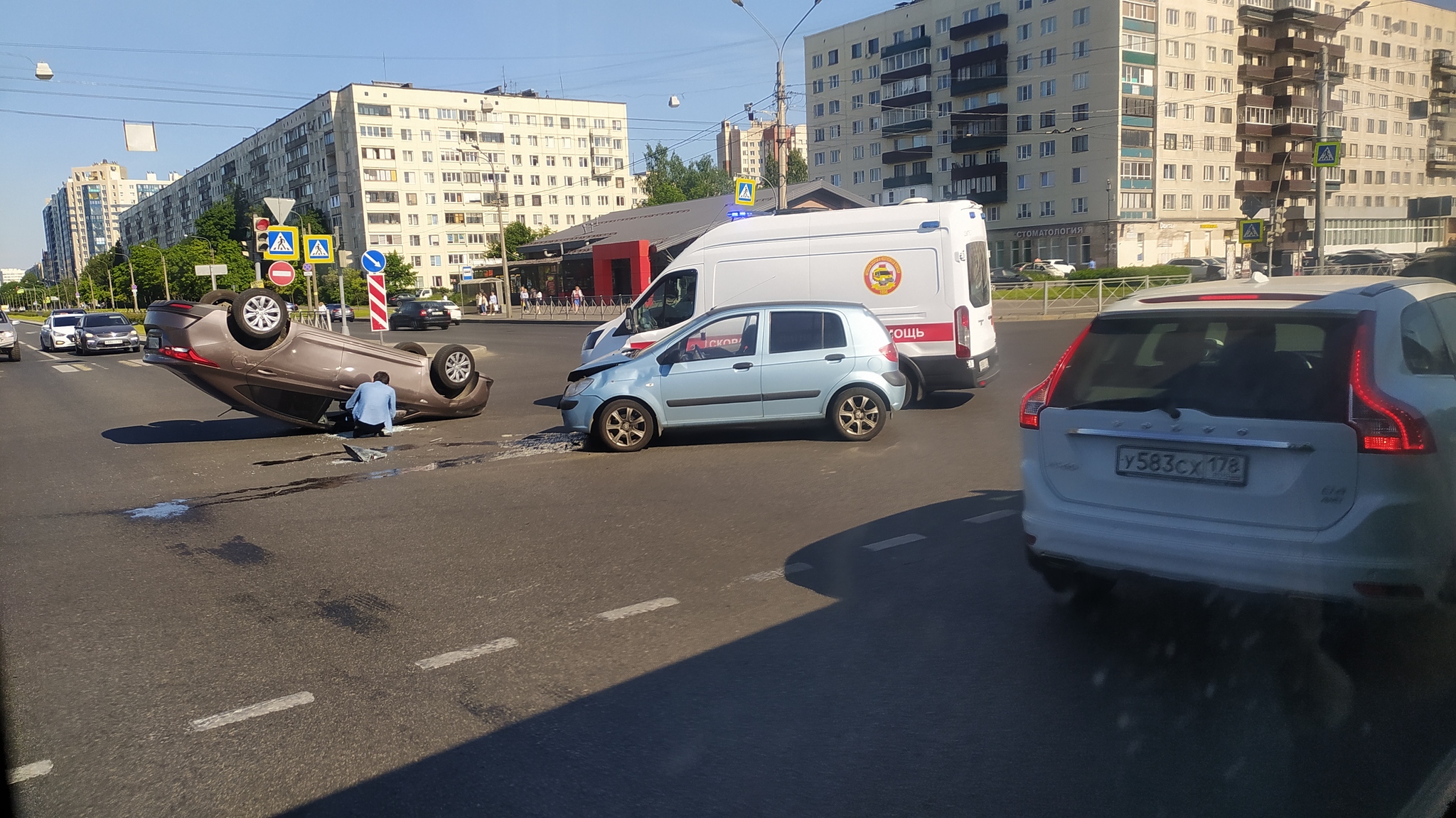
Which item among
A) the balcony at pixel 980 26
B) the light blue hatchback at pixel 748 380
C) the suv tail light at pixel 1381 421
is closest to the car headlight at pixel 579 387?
the light blue hatchback at pixel 748 380

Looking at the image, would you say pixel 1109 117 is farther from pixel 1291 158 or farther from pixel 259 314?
pixel 259 314

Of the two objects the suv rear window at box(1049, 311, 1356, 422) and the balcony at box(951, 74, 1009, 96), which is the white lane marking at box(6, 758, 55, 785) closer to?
the suv rear window at box(1049, 311, 1356, 422)

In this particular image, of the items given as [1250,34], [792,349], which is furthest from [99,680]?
[1250,34]

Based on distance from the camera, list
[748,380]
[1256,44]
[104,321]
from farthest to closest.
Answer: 1. [1256,44]
2. [104,321]
3. [748,380]

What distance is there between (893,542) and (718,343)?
14.6 ft

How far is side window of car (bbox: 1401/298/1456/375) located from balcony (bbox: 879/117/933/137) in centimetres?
7530

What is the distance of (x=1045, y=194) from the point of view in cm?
6756

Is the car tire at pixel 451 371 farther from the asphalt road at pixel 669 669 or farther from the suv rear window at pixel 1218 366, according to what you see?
the suv rear window at pixel 1218 366

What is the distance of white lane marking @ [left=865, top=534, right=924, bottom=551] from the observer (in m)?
6.29

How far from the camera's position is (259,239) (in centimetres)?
2197

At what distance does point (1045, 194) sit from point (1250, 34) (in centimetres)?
1716

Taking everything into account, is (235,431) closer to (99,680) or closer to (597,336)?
(597,336)

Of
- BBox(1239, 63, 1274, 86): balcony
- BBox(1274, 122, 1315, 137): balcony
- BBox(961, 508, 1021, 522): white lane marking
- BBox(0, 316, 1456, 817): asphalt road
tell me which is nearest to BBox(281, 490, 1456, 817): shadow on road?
BBox(0, 316, 1456, 817): asphalt road

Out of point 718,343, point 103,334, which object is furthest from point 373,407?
point 103,334
